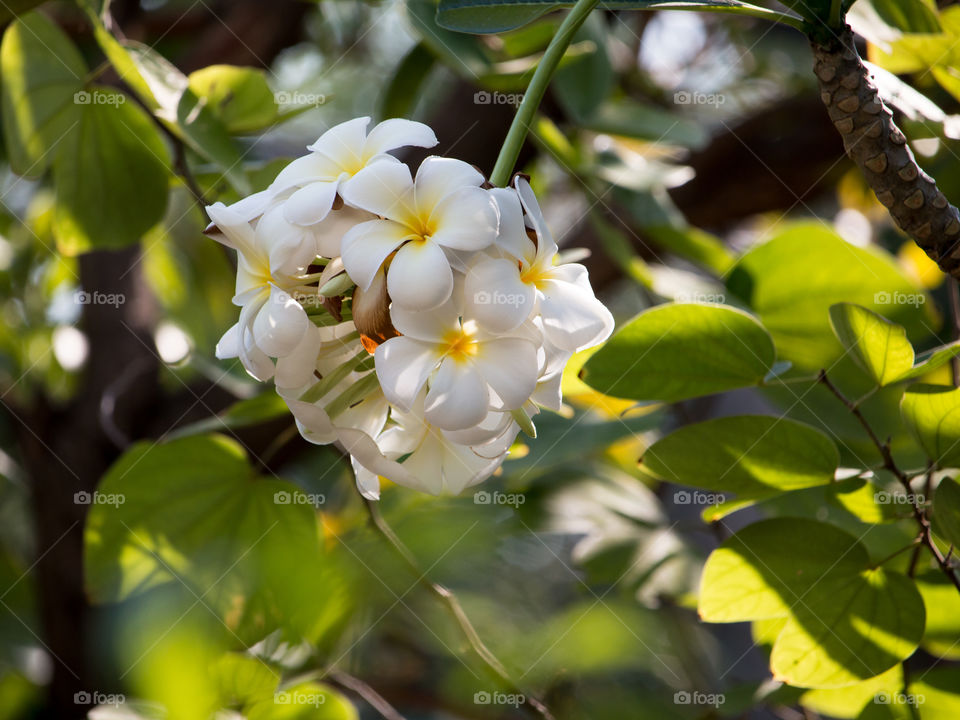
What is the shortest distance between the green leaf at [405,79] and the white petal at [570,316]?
0.39 m

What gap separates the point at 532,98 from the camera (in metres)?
0.30

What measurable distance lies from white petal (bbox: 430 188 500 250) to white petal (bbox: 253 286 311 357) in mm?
54

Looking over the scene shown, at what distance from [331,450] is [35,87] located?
357mm

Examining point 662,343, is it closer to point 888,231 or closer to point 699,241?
point 699,241

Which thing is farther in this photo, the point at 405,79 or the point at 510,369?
the point at 405,79

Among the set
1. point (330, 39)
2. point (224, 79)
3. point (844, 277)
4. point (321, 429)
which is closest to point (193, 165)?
point (224, 79)

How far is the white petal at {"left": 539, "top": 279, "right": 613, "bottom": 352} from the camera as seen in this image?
276mm

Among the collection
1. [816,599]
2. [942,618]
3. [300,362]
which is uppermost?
[300,362]

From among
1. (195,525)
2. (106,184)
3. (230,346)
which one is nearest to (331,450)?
(195,525)

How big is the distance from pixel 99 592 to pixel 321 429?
345mm

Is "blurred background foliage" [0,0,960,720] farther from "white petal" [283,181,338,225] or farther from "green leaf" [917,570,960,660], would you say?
"white petal" [283,181,338,225]

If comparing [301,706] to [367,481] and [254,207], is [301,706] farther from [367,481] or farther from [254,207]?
[254,207]

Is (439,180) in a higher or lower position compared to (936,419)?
higher

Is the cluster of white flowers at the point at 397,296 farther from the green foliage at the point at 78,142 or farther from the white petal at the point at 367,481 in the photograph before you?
the green foliage at the point at 78,142
